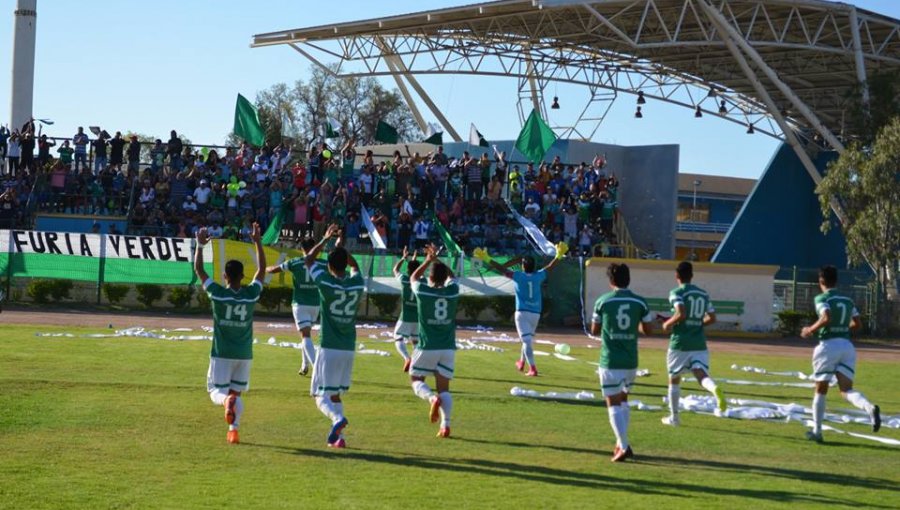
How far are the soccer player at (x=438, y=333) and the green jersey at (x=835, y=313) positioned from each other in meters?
4.53

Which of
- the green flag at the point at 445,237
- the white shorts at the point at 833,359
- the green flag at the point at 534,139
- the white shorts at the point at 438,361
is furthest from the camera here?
the green flag at the point at 534,139

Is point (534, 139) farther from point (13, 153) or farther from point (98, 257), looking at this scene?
point (13, 153)

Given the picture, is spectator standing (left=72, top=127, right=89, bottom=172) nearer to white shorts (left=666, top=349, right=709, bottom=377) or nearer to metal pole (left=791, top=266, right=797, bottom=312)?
metal pole (left=791, top=266, right=797, bottom=312)

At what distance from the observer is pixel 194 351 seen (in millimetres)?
21438

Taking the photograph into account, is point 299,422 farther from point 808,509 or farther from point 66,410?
point 808,509

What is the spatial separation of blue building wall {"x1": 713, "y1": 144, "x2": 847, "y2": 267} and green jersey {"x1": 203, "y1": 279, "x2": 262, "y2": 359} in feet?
122

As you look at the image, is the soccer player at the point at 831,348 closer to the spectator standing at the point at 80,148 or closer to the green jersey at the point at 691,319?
the green jersey at the point at 691,319

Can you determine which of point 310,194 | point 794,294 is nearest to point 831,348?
point 794,294

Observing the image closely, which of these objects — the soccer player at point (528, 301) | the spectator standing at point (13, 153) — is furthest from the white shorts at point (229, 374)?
the spectator standing at point (13, 153)

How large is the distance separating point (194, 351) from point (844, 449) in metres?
12.4

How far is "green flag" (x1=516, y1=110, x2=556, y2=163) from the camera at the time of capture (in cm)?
4481

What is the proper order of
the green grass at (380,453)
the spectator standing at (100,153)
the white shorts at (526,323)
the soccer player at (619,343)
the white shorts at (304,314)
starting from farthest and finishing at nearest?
the spectator standing at (100,153), the white shorts at (526,323), the white shorts at (304,314), the soccer player at (619,343), the green grass at (380,453)

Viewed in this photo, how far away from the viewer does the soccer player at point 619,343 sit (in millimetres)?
11953

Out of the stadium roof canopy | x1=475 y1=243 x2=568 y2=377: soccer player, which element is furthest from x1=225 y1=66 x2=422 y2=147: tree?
x1=475 y1=243 x2=568 y2=377: soccer player
